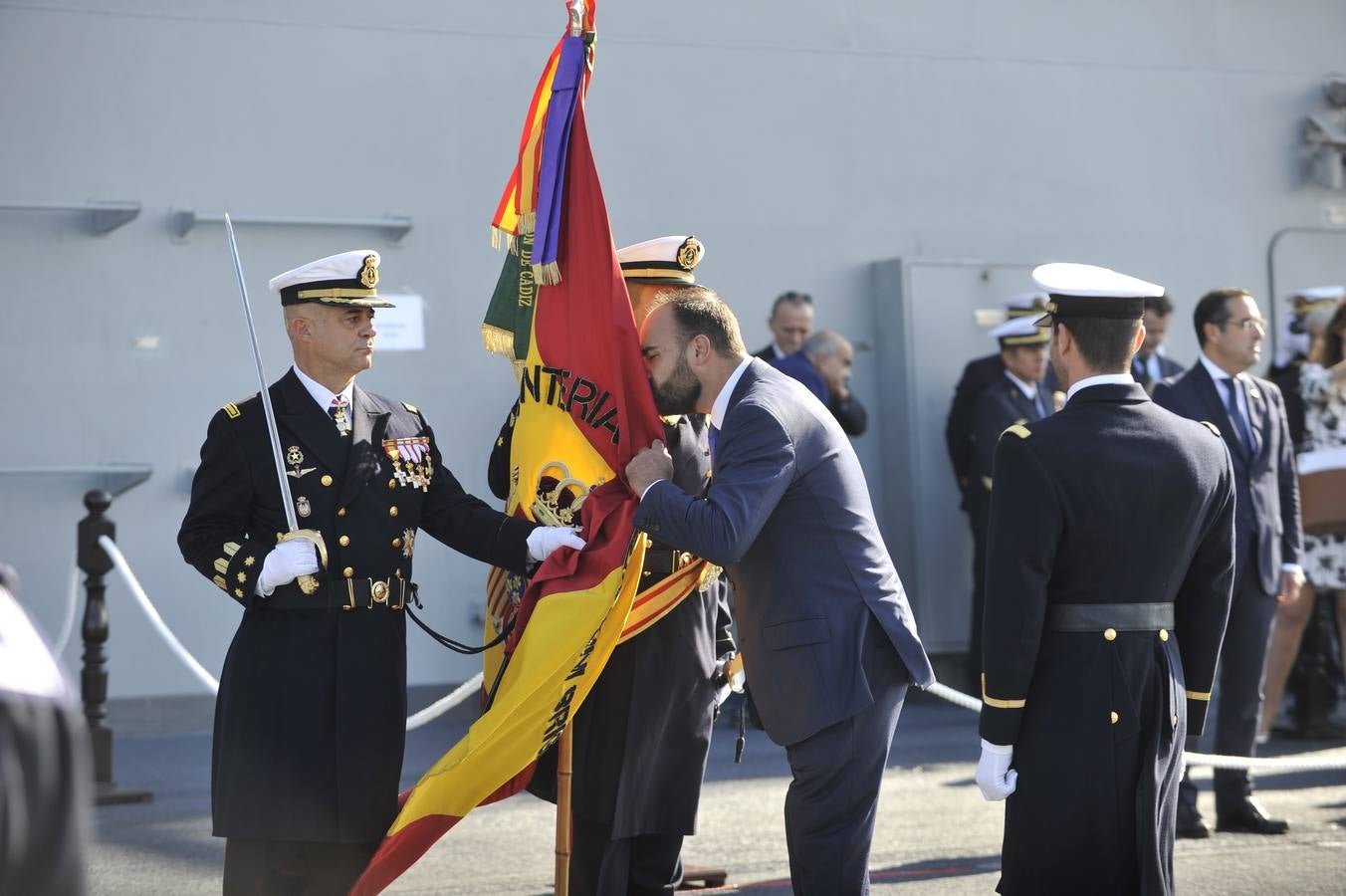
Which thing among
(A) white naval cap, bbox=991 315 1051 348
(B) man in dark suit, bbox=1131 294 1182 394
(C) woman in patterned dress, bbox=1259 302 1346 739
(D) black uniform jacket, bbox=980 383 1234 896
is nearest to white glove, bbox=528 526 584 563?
(D) black uniform jacket, bbox=980 383 1234 896

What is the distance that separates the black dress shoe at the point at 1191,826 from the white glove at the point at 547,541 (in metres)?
3.13

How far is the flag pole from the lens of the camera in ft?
15.0

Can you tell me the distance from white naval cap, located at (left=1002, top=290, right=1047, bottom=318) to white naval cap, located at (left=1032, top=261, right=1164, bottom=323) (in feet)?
18.4

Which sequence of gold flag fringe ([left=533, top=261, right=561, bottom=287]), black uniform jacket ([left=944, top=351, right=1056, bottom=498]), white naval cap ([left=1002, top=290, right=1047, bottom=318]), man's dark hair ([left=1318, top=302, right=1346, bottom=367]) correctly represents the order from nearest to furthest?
gold flag fringe ([left=533, top=261, right=561, bottom=287]) → man's dark hair ([left=1318, top=302, right=1346, bottom=367]) → black uniform jacket ([left=944, top=351, right=1056, bottom=498]) → white naval cap ([left=1002, top=290, right=1047, bottom=318])

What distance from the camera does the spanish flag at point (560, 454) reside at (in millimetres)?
4453

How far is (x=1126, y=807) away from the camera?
3.85 meters

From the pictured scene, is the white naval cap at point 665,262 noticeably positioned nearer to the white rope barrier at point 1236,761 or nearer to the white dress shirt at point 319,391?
the white dress shirt at point 319,391

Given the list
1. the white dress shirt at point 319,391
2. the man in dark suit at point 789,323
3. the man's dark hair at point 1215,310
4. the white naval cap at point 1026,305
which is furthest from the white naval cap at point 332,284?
the white naval cap at point 1026,305

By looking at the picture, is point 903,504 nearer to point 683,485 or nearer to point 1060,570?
point 683,485

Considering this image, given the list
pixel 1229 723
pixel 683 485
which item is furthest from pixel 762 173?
pixel 683 485

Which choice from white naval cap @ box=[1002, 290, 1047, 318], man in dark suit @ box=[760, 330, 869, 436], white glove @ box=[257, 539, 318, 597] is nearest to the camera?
white glove @ box=[257, 539, 318, 597]

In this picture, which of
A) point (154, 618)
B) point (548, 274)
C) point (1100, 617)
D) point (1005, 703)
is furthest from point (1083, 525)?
point (154, 618)

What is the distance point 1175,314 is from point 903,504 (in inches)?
94.5

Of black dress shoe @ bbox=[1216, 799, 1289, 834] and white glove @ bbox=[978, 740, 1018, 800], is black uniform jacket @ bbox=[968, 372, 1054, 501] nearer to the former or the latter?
black dress shoe @ bbox=[1216, 799, 1289, 834]
